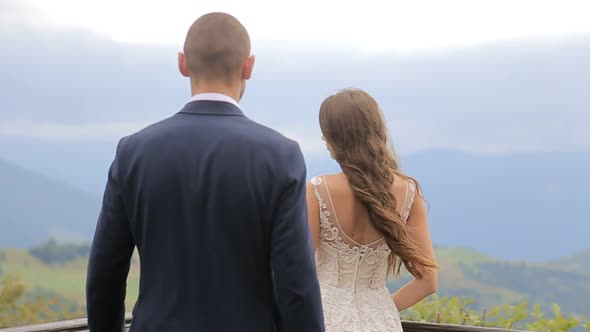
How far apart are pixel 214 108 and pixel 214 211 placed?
29cm

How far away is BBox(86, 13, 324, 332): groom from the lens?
7.23 feet

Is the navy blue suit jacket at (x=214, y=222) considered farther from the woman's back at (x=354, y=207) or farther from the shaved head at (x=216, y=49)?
the woman's back at (x=354, y=207)

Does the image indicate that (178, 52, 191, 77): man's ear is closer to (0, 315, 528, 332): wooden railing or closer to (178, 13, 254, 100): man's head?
(178, 13, 254, 100): man's head

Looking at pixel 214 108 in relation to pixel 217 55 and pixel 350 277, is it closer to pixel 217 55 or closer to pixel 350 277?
Result: pixel 217 55

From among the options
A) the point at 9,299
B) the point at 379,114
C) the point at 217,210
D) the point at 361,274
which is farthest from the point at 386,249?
the point at 9,299

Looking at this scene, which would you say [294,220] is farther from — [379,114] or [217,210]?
[379,114]

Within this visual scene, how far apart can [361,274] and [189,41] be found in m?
1.41

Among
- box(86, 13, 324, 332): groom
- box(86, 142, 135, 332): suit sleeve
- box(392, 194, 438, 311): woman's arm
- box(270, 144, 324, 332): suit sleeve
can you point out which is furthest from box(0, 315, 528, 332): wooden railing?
box(270, 144, 324, 332): suit sleeve

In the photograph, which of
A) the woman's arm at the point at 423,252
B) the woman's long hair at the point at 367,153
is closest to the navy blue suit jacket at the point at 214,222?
the woman's long hair at the point at 367,153

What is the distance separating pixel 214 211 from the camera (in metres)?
2.20

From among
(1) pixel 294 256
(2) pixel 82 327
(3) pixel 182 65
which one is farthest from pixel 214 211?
(2) pixel 82 327

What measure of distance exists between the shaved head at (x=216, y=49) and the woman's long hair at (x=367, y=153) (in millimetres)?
911

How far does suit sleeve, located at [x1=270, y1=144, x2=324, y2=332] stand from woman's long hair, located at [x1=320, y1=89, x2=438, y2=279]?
887 mm

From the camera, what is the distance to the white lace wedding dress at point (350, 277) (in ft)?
10.7
